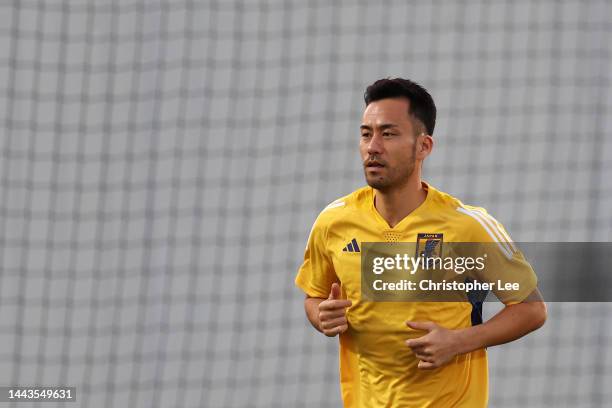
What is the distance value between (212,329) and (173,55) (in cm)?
167

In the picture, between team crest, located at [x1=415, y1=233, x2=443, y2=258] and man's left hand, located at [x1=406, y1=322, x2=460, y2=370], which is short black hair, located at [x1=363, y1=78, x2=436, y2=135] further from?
man's left hand, located at [x1=406, y1=322, x2=460, y2=370]

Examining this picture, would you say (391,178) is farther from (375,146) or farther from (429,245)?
(429,245)

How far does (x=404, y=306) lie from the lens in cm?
283

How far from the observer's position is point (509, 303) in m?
2.85

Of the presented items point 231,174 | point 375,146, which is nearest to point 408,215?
point 375,146

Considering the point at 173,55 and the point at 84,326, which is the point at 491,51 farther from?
the point at 84,326

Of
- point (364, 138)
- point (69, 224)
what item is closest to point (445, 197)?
point (364, 138)

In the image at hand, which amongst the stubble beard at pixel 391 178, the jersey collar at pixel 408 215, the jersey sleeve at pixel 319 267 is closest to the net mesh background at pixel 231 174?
the jersey sleeve at pixel 319 267

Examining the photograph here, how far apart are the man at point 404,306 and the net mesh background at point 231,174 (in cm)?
290

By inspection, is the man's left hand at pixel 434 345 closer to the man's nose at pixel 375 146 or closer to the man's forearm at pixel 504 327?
the man's forearm at pixel 504 327

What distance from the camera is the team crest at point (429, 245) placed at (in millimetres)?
2902

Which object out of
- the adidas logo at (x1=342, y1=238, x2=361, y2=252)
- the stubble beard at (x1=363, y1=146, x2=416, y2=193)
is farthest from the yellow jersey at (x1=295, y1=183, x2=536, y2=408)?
the stubble beard at (x1=363, y1=146, x2=416, y2=193)

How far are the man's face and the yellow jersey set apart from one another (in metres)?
0.15

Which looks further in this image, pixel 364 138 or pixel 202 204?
pixel 202 204
